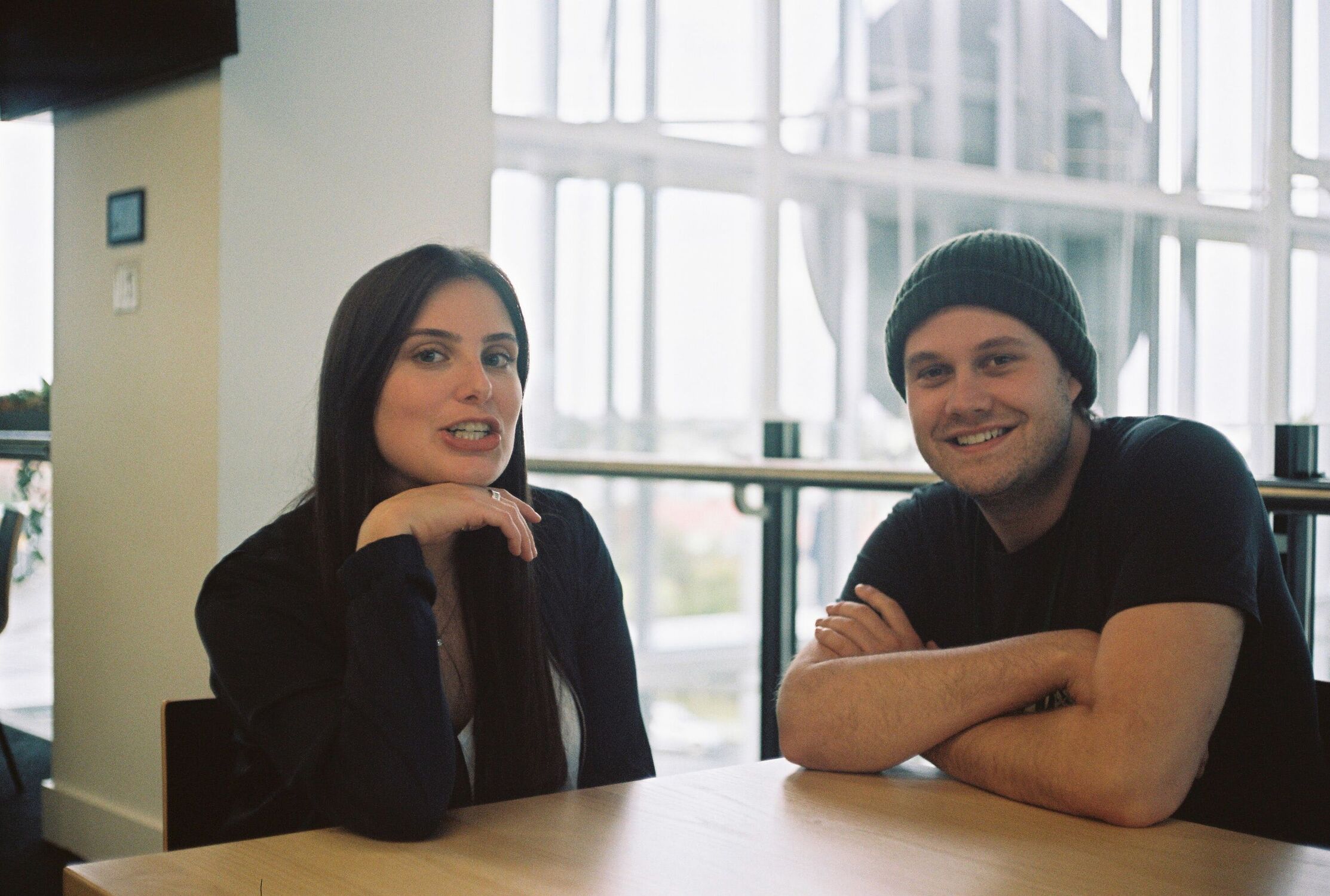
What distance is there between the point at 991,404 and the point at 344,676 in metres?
0.88

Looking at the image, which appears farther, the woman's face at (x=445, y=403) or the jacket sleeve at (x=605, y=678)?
the jacket sleeve at (x=605, y=678)

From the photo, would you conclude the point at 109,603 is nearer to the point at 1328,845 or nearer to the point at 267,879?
the point at 267,879

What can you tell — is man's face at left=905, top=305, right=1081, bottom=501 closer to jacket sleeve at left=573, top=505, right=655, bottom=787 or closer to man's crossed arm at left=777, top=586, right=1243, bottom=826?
man's crossed arm at left=777, top=586, right=1243, bottom=826

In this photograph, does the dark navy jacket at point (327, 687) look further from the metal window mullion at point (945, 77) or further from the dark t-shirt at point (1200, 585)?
the metal window mullion at point (945, 77)

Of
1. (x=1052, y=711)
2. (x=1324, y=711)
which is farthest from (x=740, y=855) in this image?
(x=1324, y=711)

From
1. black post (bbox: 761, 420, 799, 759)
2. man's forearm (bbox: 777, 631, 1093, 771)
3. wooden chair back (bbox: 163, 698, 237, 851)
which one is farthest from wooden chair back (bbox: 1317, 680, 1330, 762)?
wooden chair back (bbox: 163, 698, 237, 851)

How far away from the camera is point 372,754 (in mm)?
1226

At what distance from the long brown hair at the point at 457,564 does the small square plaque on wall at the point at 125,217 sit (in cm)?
166

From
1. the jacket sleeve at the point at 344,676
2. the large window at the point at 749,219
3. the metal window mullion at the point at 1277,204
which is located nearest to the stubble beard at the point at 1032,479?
the jacket sleeve at the point at 344,676

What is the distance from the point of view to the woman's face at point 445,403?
1.53m

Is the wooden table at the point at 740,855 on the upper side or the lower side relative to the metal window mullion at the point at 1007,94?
lower

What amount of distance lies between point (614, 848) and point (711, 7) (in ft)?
10.1

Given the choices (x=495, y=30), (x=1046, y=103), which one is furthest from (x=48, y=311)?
(x=1046, y=103)

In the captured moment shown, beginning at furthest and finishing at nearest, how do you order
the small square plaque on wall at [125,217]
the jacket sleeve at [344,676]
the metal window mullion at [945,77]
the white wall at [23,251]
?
the white wall at [23,251], the metal window mullion at [945,77], the small square plaque on wall at [125,217], the jacket sleeve at [344,676]
